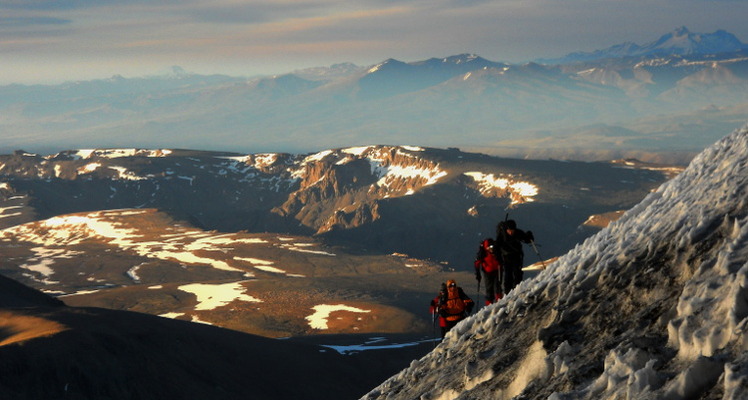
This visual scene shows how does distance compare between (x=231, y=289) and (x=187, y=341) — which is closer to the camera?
(x=187, y=341)

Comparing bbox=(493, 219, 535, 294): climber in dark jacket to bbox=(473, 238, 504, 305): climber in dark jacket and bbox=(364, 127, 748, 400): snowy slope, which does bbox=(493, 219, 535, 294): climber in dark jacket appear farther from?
bbox=(364, 127, 748, 400): snowy slope

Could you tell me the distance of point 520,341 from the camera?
48.4 feet

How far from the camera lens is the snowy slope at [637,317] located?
9406mm

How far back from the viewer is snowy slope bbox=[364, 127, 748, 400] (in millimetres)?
9406

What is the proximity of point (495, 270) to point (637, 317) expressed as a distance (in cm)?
1013

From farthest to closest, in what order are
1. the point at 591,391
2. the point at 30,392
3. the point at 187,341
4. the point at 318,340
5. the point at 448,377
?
the point at 318,340, the point at 187,341, the point at 30,392, the point at 448,377, the point at 591,391

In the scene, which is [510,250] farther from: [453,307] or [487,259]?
[453,307]

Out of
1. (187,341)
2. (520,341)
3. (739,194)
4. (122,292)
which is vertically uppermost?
(739,194)

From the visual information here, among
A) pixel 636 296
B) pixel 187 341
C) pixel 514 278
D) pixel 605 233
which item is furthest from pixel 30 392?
pixel 636 296

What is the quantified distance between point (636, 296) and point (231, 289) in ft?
525

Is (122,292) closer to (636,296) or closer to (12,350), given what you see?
(12,350)

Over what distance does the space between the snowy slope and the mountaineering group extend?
257 centimetres

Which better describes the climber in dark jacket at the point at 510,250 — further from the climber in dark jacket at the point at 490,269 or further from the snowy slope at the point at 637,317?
the snowy slope at the point at 637,317

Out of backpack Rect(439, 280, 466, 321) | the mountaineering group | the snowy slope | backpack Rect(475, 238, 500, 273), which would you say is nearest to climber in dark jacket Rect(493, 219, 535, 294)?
the mountaineering group
